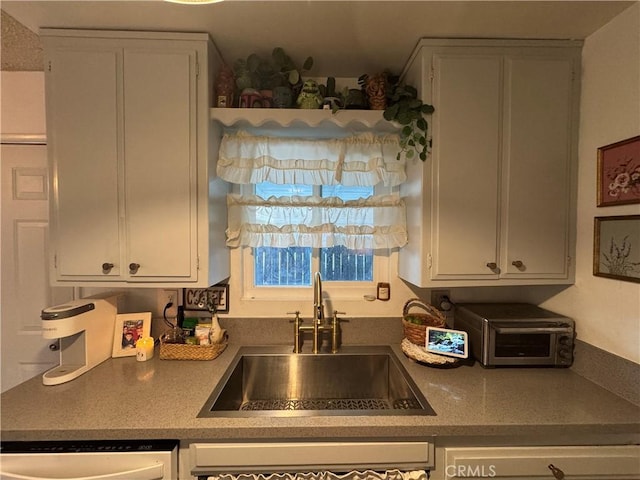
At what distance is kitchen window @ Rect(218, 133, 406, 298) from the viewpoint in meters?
1.55

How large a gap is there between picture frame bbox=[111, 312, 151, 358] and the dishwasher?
51 cm

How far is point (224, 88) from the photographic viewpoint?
4.65ft

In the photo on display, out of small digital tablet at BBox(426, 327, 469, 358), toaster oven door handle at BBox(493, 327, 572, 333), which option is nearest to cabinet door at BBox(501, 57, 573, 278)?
toaster oven door handle at BBox(493, 327, 572, 333)

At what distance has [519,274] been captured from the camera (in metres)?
1.38

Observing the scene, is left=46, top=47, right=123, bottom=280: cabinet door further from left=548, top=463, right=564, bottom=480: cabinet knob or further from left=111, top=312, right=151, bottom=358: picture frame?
left=548, top=463, right=564, bottom=480: cabinet knob

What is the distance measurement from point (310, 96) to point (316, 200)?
1.63 ft

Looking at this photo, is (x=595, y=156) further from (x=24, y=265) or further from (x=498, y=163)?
(x=24, y=265)

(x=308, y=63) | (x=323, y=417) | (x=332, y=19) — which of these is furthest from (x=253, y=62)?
(x=323, y=417)

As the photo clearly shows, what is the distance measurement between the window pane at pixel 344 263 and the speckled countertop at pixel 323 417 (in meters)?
0.64

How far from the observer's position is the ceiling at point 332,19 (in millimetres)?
1146

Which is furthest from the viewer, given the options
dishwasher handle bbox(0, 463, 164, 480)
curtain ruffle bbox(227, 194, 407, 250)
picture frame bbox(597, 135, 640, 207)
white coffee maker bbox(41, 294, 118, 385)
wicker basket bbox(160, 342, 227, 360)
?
curtain ruffle bbox(227, 194, 407, 250)

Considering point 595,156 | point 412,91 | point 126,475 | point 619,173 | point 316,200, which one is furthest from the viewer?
point 316,200

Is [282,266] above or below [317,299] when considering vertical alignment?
above

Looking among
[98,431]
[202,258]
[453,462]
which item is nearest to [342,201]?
[202,258]
